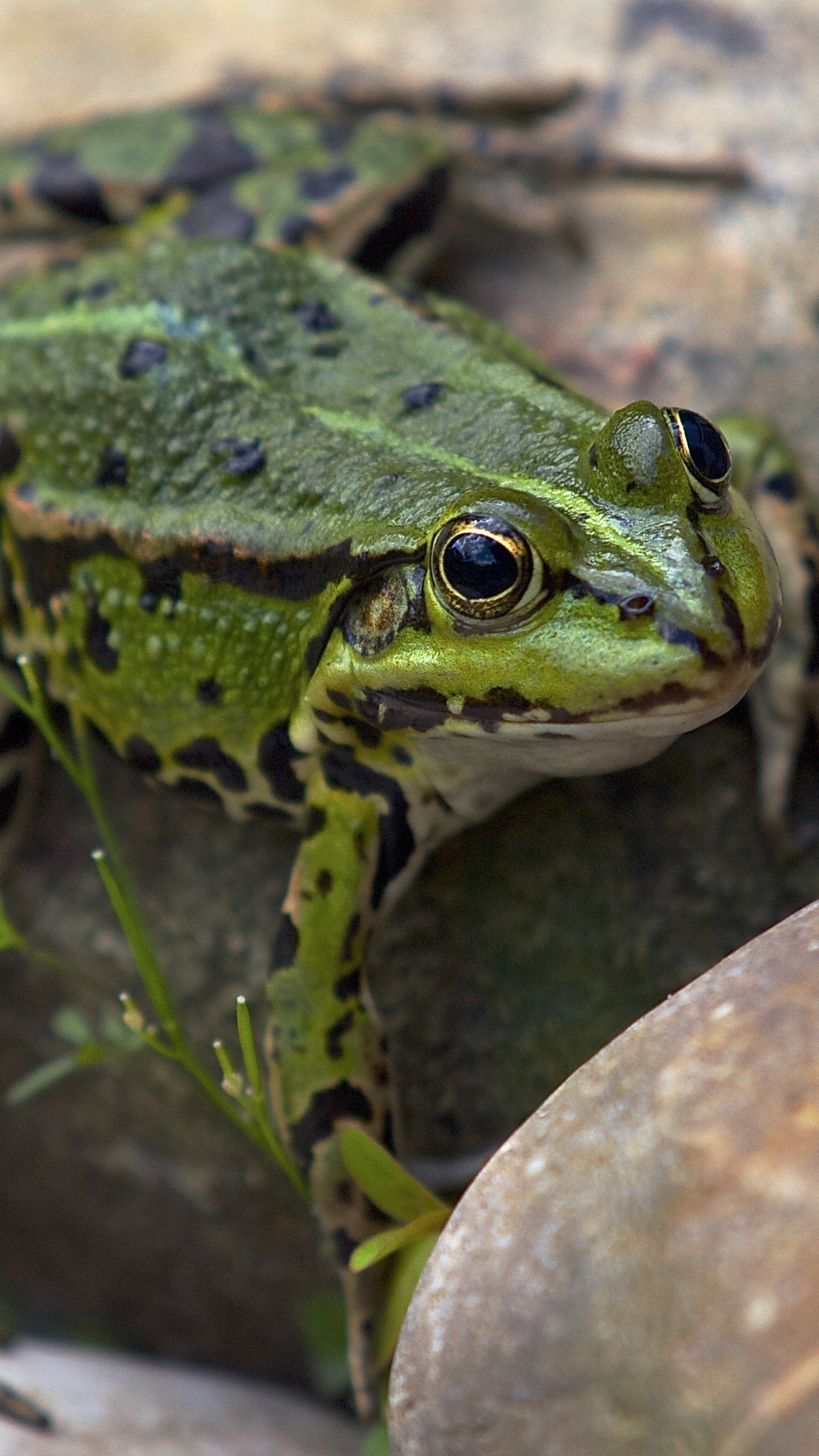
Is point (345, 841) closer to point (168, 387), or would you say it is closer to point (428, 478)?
point (428, 478)

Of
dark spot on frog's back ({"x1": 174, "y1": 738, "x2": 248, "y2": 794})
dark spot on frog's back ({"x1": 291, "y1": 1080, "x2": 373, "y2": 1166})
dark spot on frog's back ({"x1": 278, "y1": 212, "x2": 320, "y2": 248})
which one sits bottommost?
dark spot on frog's back ({"x1": 291, "y1": 1080, "x2": 373, "y2": 1166})

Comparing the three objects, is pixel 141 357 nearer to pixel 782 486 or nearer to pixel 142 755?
pixel 142 755

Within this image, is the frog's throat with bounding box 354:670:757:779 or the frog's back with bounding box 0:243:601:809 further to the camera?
the frog's back with bounding box 0:243:601:809

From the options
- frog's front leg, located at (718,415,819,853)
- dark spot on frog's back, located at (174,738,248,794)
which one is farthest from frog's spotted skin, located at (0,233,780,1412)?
frog's front leg, located at (718,415,819,853)

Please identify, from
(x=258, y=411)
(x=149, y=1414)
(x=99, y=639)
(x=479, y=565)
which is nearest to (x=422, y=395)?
Result: (x=258, y=411)

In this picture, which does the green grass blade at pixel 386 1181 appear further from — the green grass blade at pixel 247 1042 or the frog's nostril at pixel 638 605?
the frog's nostril at pixel 638 605

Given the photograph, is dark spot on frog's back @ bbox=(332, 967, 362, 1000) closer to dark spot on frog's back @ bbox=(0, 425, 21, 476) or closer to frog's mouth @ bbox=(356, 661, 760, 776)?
frog's mouth @ bbox=(356, 661, 760, 776)

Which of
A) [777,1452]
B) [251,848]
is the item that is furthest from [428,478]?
[777,1452]
